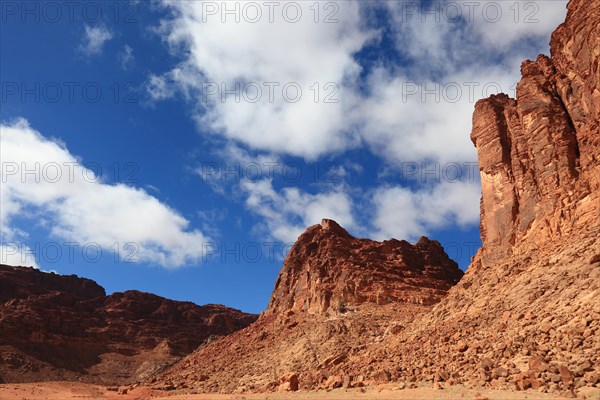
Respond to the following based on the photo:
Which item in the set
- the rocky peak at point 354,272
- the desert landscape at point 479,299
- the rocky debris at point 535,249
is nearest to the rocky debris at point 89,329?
the desert landscape at point 479,299

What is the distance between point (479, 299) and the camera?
2984 cm

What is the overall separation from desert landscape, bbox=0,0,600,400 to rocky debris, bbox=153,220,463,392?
22 cm

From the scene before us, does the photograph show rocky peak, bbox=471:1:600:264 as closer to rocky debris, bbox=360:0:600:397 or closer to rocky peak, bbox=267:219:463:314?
rocky debris, bbox=360:0:600:397

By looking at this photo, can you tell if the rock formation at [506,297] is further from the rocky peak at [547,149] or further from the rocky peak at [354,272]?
the rocky peak at [354,272]

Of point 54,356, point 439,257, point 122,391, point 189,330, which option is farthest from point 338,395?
point 189,330

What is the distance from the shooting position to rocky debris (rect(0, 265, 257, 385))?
78.4 metres

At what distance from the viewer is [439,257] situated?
69.2 metres

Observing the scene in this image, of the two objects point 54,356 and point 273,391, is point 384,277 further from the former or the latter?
point 54,356

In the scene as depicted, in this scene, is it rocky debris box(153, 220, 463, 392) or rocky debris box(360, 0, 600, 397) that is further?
rocky debris box(153, 220, 463, 392)

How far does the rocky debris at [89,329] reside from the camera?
78438mm

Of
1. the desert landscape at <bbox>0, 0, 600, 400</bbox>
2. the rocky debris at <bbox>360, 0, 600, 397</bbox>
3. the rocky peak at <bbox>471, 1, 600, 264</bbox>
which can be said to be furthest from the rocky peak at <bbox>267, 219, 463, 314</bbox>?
the rocky peak at <bbox>471, 1, 600, 264</bbox>

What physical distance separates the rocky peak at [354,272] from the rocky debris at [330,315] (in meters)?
0.11

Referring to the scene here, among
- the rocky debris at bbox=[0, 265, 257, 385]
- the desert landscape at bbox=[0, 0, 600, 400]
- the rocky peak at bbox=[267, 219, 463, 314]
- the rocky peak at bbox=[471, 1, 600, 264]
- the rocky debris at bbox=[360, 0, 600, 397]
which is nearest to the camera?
the rocky debris at bbox=[360, 0, 600, 397]

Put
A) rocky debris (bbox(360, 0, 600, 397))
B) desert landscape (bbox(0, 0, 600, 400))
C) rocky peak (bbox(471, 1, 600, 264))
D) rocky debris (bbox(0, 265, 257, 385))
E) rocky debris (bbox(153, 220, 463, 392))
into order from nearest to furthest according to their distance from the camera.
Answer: rocky debris (bbox(360, 0, 600, 397)) → desert landscape (bbox(0, 0, 600, 400)) → rocky peak (bbox(471, 1, 600, 264)) → rocky debris (bbox(153, 220, 463, 392)) → rocky debris (bbox(0, 265, 257, 385))
